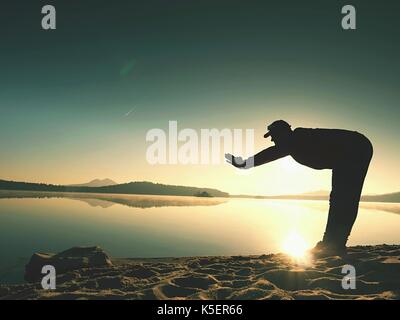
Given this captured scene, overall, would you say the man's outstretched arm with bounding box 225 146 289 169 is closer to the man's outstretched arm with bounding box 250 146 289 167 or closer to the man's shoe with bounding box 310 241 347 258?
the man's outstretched arm with bounding box 250 146 289 167

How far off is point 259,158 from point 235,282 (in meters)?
3.76

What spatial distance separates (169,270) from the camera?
7328 mm

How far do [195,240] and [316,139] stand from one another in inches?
454

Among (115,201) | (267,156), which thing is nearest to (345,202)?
(267,156)

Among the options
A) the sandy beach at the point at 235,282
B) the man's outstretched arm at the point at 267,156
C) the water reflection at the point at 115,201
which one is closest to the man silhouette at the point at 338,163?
the man's outstretched arm at the point at 267,156

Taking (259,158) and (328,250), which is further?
(259,158)

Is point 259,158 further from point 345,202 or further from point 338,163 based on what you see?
point 345,202

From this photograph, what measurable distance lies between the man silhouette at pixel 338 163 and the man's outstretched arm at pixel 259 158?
235 mm

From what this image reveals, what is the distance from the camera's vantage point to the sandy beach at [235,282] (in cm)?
521

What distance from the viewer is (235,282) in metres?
5.93

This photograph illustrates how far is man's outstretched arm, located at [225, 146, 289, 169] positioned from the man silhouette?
23 centimetres

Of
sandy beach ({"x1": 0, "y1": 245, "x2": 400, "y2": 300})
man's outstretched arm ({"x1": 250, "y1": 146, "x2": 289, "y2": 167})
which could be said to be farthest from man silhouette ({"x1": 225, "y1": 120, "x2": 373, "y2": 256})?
sandy beach ({"x1": 0, "y1": 245, "x2": 400, "y2": 300})

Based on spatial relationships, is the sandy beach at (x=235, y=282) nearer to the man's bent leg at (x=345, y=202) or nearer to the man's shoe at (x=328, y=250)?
the man's shoe at (x=328, y=250)
